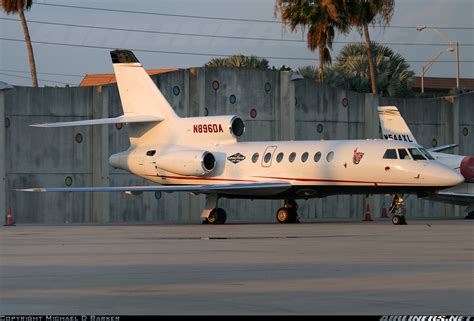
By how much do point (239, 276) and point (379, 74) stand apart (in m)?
62.7

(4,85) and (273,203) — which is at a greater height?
(4,85)

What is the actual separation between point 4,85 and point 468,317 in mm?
30035

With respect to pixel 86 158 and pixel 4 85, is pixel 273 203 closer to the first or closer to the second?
pixel 86 158

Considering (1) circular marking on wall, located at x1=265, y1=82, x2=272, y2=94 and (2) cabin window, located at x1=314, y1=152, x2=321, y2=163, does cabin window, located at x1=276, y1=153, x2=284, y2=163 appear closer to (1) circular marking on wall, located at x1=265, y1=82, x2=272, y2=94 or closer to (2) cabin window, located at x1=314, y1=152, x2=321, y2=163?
(2) cabin window, located at x1=314, y1=152, x2=321, y2=163

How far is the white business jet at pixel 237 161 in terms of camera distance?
30.8 meters

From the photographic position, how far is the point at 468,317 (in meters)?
9.20

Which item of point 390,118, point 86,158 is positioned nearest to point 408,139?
point 390,118

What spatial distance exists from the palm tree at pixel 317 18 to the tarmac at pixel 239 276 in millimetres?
30881

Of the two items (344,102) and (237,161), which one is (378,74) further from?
(237,161)

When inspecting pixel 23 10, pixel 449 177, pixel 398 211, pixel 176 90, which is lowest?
pixel 398 211

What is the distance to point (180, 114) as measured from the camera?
135 feet

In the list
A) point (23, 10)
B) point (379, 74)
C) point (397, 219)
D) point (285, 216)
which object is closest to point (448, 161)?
point (285, 216)

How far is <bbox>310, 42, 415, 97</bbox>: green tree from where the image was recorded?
242 ft

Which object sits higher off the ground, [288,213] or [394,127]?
[394,127]
